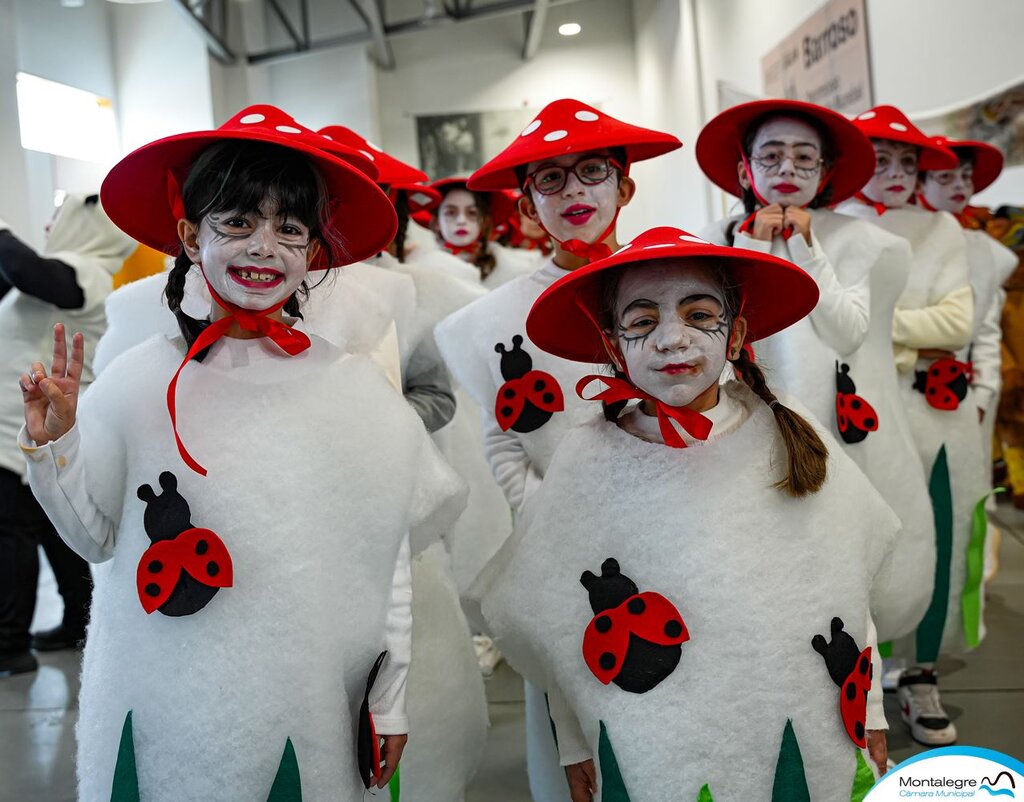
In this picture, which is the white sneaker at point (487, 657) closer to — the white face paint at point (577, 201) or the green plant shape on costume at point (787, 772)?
the white face paint at point (577, 201)

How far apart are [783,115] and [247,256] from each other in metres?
1.52

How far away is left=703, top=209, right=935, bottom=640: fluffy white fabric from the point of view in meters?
2.51

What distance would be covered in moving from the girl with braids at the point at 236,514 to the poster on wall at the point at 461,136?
34.8 feet

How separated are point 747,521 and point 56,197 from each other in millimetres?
7678

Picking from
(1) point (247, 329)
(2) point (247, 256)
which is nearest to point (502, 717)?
(1) point (247, 329)

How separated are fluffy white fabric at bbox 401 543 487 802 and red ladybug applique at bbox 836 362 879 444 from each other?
3.35 ft

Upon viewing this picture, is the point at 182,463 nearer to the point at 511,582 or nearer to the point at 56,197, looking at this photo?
the point at 511,582

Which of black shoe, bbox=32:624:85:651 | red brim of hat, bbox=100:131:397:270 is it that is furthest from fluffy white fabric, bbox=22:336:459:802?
black shoe, bbox=32:624:85:651

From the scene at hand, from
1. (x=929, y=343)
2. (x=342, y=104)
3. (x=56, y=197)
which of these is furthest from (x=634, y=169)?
(x=929, y=343)

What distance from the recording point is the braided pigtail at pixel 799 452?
1637 mm

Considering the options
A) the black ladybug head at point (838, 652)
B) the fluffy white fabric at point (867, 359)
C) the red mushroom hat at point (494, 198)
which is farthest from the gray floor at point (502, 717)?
the red mushroom hat at point (494, 198)

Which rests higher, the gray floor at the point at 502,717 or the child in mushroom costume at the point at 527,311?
the child in mushroom costume at the point at 527,311

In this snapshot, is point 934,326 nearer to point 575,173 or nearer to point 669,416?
point 575,173

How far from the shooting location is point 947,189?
3787 mm
